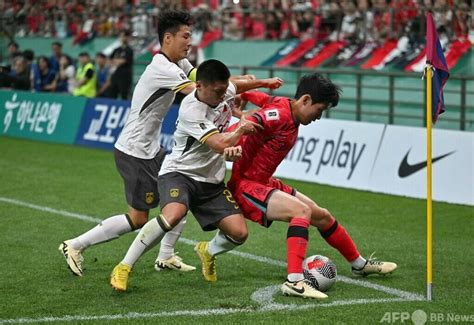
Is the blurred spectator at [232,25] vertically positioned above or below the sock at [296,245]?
below

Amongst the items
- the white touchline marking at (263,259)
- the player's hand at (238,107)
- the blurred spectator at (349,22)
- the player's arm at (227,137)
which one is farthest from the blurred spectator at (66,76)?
the player's arm at (227,137)

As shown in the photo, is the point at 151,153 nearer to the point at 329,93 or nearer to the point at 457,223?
the point at 329,93

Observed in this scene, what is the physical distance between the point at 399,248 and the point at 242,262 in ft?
5.92

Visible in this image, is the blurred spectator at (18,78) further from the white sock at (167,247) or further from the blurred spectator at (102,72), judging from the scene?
the white sock at (167,247)

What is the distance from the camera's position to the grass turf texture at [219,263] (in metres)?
7.25

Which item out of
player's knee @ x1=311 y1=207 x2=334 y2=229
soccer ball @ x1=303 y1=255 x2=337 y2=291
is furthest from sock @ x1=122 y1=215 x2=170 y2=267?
player's knee @ x1=311 y1=207 x2=334 y2=229

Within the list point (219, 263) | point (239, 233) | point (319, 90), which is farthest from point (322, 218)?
point (219, 263)

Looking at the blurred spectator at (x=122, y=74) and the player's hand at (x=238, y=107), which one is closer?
the player's hand at (x=238, y=107)

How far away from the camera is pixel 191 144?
26.3 feet

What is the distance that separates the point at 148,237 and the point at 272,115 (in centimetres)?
137

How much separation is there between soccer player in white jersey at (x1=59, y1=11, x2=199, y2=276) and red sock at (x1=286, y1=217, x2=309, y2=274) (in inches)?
56.5

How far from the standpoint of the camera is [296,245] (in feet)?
25.5

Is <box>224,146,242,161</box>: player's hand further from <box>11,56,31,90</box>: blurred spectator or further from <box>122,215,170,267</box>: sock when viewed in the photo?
<box>11,56,31,90</box>: blurred spectator

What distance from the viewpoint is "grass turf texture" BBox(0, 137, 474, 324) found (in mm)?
7250
